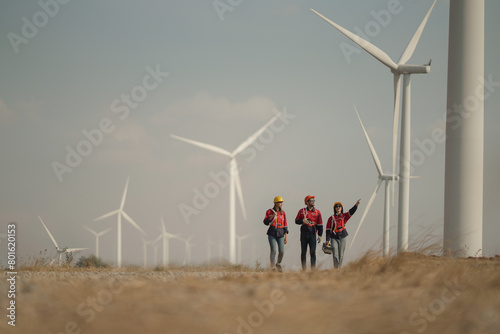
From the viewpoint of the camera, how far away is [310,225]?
17.0 metres

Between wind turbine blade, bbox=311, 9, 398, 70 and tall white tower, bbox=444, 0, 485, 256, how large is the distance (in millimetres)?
7403

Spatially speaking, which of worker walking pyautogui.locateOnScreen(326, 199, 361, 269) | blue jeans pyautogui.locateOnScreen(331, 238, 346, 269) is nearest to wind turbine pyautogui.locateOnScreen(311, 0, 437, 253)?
worker walking pyautogui.locateOnScreen(326, 199, 361, 269)

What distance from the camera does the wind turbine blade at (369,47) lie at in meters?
26.8

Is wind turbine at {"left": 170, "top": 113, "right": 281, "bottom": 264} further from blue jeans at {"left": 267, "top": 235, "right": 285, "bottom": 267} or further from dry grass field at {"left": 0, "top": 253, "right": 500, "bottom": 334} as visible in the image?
dry grass field at {"left": 0, "top": 253, "right": 500, "bottom": 334}

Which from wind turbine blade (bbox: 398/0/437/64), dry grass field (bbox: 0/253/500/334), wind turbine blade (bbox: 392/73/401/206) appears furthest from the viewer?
wind turbine blade (bbox: 398/0/437/64)

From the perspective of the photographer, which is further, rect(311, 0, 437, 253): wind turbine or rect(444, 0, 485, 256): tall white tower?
rect(311, 0, 437, 253): wind turbine

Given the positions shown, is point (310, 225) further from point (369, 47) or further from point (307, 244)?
point (369, 47)

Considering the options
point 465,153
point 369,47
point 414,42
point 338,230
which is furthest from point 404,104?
point 338,230

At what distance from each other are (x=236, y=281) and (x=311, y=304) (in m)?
1.73

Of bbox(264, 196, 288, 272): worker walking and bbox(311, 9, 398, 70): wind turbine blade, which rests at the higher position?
bbox(311, 9, 398, 70): wind turbine blade

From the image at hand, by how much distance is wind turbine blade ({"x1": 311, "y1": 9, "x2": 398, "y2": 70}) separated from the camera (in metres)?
26.8

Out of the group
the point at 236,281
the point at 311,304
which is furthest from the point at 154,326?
the point at 236,281

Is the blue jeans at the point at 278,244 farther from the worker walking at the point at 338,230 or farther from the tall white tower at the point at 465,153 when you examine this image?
the tall white tower at the point at 465,153

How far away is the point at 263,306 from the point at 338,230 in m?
11.5
